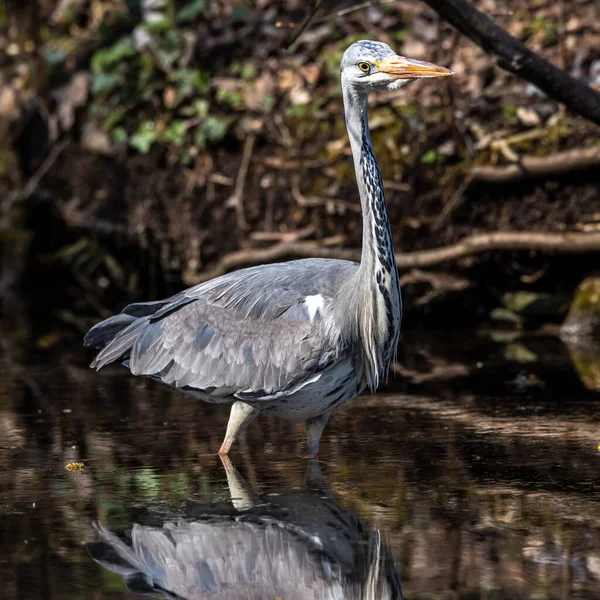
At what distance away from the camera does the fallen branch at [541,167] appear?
10.5 metres

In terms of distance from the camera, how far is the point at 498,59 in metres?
7.81

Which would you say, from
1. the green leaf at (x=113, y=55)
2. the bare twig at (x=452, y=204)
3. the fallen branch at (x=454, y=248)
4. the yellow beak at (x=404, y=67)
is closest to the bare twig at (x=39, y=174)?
the green leaf at (x=113, y=55)

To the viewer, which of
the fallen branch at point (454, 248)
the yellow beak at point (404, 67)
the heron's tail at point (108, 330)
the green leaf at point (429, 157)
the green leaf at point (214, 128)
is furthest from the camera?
the green leaf at point (214, 128)

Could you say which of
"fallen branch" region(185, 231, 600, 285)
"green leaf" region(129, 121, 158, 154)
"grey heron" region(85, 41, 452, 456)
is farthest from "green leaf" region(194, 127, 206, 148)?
"grey heron" region(85, 41, 452, 456)

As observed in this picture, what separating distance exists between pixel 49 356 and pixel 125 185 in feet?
10.7

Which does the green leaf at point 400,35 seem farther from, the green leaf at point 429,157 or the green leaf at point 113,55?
the green leaf at point 113,55

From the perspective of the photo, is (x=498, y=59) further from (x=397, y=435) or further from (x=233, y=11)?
(x=233, y=11)

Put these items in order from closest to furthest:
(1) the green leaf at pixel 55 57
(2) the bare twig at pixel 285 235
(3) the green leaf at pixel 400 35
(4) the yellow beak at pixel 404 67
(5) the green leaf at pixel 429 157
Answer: (4) the yellow beak at pixel 404 67 → (5) the green leaf at pixel 429 157 → (2) the bare twig at pixel 285 235 → (3) the green leaf at pixel 400 35 → (1) the green leaf at pixel 55 57

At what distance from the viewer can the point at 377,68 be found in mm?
6453

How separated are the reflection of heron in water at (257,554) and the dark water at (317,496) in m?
0.01

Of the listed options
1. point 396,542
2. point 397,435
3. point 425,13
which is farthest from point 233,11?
point 396,542

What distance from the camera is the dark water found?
4730 mm

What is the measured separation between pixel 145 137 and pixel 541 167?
483 centimetres

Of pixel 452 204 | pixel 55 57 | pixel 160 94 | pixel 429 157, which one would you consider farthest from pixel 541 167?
pixel 55 57
